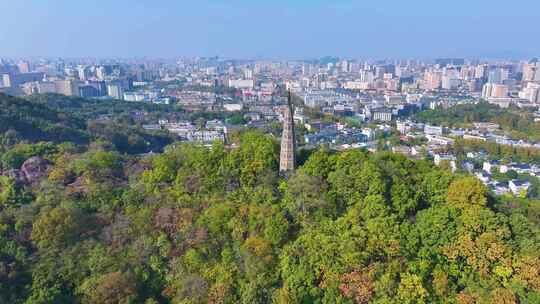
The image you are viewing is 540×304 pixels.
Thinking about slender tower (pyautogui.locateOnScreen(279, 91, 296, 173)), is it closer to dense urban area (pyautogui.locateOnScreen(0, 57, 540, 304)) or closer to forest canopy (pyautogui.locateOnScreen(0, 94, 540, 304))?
dense urban area (pyautogui.locateOnScreen(0, 57, 540, 304))

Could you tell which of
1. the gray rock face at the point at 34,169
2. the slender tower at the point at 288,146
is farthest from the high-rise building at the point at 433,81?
the gray rock face at the point at 34,169

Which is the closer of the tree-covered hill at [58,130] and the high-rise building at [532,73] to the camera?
the tree-covered hill at [58,130]

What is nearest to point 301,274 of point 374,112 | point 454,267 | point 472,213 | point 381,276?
point 381,276

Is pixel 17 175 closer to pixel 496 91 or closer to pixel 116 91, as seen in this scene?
pixel 116 91

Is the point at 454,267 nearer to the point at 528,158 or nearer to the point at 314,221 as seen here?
the point at 314,221

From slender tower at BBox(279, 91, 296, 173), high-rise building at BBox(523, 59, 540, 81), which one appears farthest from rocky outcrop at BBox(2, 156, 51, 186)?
high-rise building at BBox(523, 59, 540, 81)

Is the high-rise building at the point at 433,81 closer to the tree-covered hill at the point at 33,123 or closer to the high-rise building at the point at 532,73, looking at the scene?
the high-rise building at the point at 532,73

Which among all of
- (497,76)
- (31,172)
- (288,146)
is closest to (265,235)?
(288,146)
